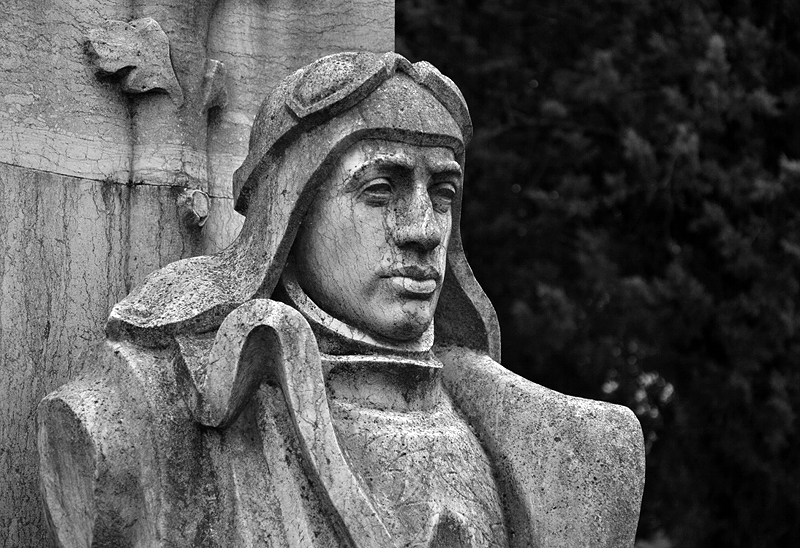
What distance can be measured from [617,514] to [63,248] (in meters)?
2.29

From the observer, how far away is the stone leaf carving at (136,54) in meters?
6.54

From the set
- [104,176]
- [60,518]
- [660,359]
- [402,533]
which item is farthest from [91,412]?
[660,359]

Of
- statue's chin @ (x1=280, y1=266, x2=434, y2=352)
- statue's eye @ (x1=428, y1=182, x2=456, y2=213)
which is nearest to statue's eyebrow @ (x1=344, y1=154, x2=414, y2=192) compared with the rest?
statue's eye @ (x1=428, y1=182, x2=456, y2=213)

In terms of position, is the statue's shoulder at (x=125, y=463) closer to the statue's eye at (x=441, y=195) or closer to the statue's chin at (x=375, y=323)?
the statue's chin at (x=375, y=323)

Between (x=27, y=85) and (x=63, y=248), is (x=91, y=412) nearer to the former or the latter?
(x=63, y=248)

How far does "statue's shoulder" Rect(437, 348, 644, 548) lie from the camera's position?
5.55 m

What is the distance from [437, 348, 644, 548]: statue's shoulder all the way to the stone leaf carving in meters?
1.92

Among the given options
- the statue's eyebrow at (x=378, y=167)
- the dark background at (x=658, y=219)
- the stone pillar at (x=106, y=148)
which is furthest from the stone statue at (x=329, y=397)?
the dark background at (x=658, y=219)

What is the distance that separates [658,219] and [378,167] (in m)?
6.56

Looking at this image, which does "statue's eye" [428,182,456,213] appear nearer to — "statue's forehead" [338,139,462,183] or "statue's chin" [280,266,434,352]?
"statue's forehead" [338,139,462,183]

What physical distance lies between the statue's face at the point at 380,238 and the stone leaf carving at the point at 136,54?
1265mm

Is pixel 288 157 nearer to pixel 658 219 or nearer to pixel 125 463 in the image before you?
pixel 125 463

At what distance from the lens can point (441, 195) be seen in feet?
19.1

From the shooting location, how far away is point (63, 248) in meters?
6.36
